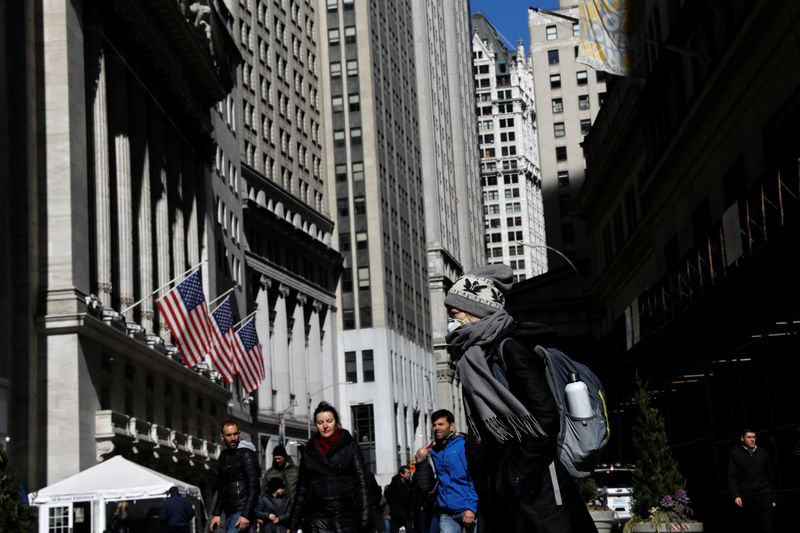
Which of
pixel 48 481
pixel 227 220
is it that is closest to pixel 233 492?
pixel 48 481

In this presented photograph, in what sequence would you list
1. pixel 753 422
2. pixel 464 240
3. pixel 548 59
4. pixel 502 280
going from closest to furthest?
1. pixel 502 280
2. pixel 753 422
3. pixel 548 59
4. pixel 464 240

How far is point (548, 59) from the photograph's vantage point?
4894 inches

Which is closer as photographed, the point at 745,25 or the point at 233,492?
the point at 233,492

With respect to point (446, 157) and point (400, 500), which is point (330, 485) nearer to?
point (400, 500)

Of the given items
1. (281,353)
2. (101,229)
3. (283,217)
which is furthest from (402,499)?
(283,217)

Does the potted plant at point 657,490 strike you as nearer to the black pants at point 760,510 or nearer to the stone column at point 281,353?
the black pants at point 760,510

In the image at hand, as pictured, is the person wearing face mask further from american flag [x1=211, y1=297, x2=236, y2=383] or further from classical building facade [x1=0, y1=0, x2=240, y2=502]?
american flag [x1=211, y1=297, x2=236, y2=383]

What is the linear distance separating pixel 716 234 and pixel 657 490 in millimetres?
7763

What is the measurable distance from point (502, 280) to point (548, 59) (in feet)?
391

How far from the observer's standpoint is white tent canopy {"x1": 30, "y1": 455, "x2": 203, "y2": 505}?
92.8 ft

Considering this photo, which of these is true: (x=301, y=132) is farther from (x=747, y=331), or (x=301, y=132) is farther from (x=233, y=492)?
(x=233, y=492)

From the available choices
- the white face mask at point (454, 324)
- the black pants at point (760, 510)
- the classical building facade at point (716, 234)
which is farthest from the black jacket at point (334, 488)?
the classical building facade at point (716, 234)

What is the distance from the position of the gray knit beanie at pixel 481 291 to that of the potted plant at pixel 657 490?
1407cm

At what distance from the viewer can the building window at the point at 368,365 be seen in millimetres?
111750
